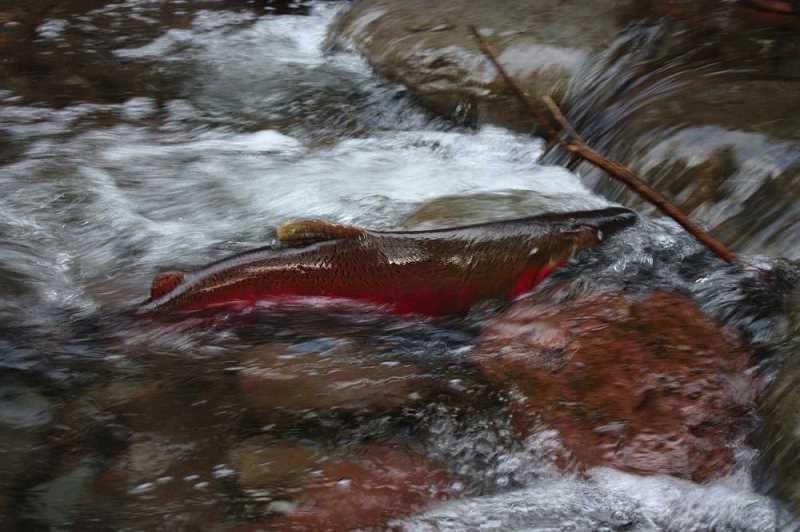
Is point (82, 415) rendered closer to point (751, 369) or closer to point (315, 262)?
point (315, 262)

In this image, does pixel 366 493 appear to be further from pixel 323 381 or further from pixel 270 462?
pixel 323 381

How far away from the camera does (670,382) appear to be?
2918 millimetres

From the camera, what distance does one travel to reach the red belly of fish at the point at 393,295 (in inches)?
134

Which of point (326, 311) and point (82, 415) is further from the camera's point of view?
point (326, 311)

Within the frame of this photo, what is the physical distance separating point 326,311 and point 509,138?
97.2 inches

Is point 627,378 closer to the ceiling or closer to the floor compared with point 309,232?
closer to the floor

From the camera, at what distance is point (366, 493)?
255 cm

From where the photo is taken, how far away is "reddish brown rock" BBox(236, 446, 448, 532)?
2449mm

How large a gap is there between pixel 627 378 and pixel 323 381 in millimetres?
938

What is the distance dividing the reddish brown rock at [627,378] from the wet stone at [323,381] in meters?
0.30

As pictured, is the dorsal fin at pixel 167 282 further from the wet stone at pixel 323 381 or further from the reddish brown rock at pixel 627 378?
the reddish brown rock at pixel 627 378

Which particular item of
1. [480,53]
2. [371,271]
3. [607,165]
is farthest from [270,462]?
[480,53]

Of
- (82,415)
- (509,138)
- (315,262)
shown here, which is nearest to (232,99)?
(509,138)

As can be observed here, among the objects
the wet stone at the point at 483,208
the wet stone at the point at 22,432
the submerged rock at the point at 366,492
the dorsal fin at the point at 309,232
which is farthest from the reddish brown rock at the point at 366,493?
the wet stone at the point at 483,208
